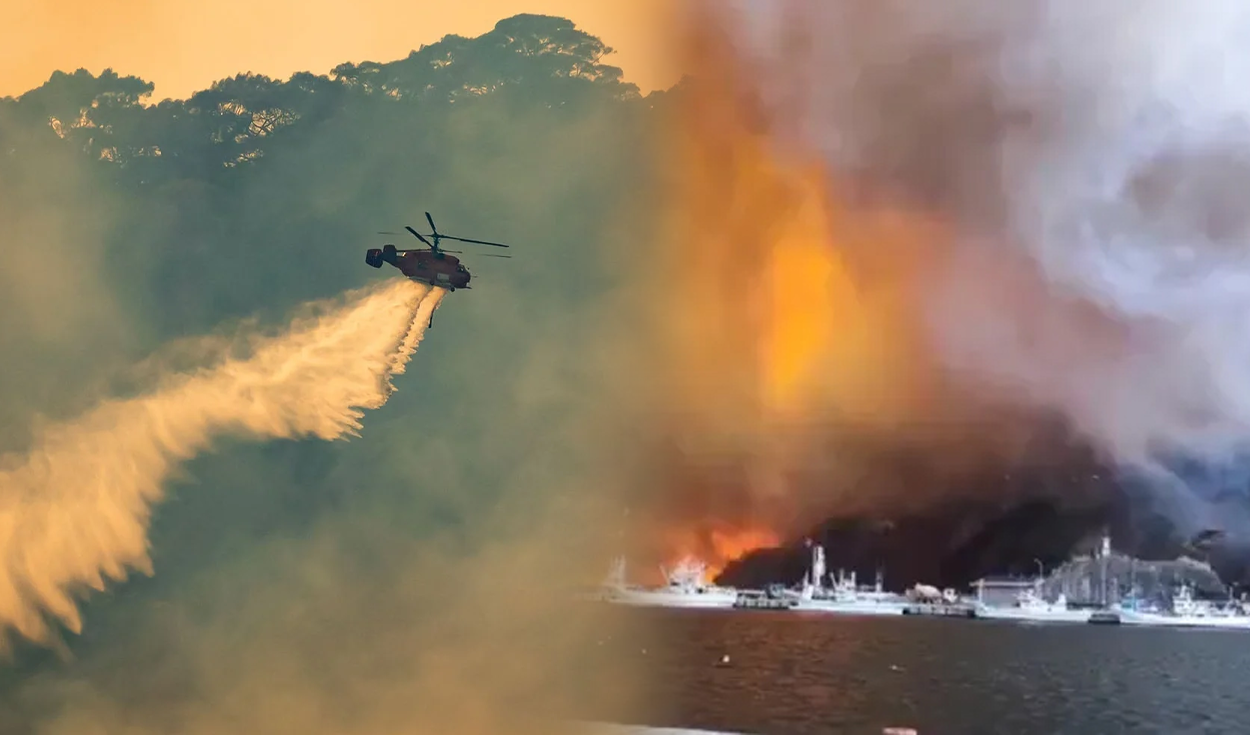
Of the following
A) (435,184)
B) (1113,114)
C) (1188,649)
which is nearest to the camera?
(1188,649)

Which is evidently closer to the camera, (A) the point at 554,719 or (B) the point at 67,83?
(A) the point at 554,719

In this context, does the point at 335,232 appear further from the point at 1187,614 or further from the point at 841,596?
the point at 1187,614

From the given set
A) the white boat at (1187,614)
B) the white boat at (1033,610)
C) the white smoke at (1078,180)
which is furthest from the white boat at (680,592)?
the white boat at (1187,614)

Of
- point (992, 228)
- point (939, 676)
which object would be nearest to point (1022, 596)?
point (939, 676)

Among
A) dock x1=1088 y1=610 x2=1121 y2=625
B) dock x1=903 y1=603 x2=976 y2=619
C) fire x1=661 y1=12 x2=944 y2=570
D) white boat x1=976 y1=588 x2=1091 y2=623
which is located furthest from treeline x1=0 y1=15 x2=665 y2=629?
dock x1=1088 y1=610 x2=1121 y2=625

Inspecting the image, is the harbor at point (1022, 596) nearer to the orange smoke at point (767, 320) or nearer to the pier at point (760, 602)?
the pier at point (760, 602)

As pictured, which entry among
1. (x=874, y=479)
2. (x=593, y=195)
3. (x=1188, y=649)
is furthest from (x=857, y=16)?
(x=1188, y=649)

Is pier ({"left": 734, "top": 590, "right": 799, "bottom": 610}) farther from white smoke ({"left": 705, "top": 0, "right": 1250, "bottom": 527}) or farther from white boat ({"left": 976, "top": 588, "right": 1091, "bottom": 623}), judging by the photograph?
white smoke ({"left": 705, "top": 0, "right": 1250, "bottom": 527})

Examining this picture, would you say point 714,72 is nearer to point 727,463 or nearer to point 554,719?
point 727,463
